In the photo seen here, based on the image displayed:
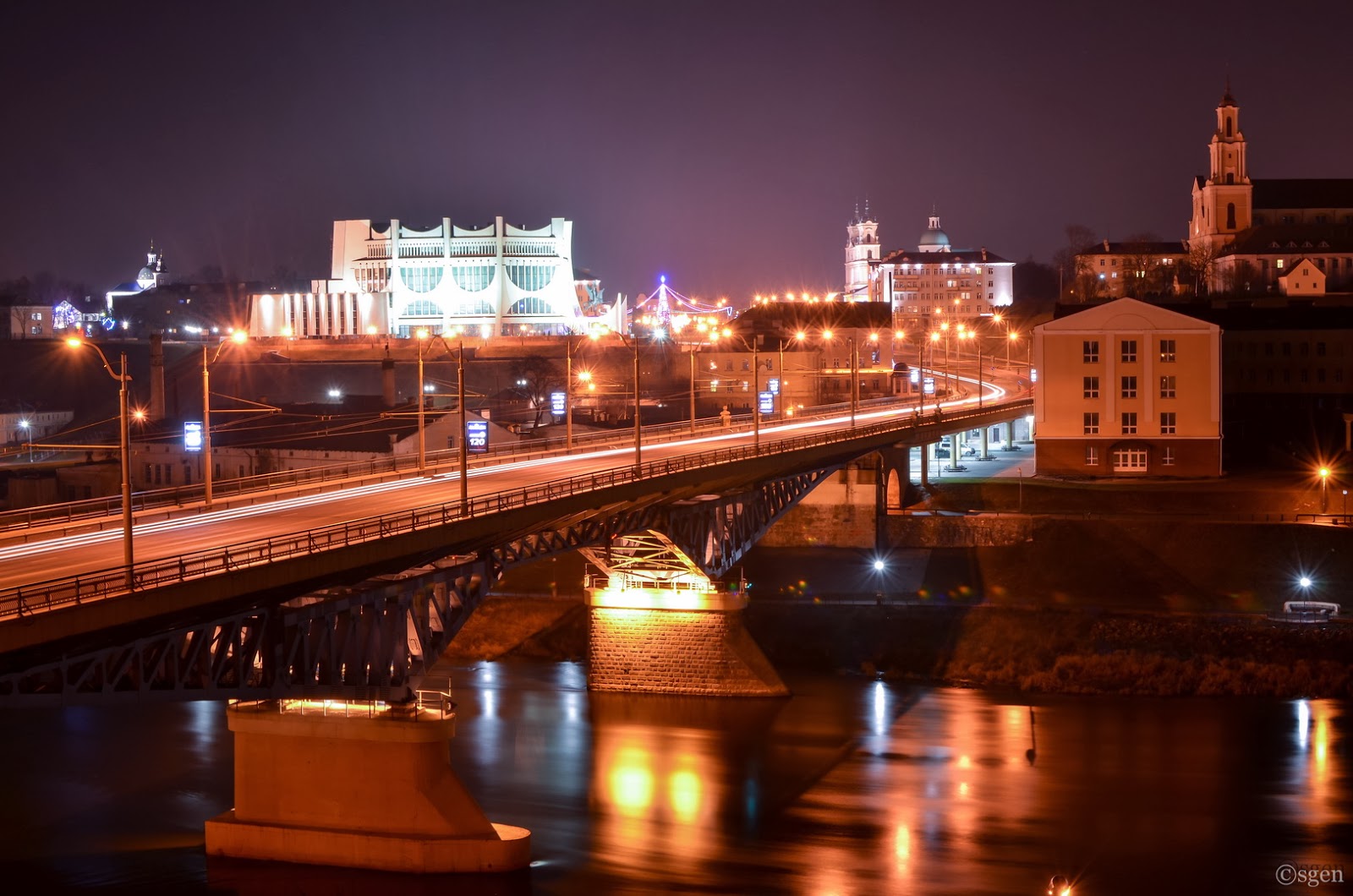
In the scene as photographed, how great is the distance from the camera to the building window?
198ft

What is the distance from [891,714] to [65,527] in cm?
2035

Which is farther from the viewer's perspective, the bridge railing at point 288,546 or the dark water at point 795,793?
the dark water at point 795,793

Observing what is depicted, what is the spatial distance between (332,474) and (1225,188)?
3724 inches

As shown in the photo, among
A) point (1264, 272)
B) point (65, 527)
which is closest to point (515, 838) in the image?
point (65, 527)

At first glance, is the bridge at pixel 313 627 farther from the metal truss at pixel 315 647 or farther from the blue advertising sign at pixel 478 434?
the blue advertising sign at pixel 478 434

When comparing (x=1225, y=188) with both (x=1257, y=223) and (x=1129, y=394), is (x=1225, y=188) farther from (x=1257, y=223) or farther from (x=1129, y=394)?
(x=1129, y=394)

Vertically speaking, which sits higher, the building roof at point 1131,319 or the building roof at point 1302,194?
the building roof at point 1302,194

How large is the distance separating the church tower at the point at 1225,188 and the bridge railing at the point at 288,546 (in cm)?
9447

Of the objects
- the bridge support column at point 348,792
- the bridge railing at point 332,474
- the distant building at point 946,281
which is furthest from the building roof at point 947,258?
the bridge support column at point 348,792

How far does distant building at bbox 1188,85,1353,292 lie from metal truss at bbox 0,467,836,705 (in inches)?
3524

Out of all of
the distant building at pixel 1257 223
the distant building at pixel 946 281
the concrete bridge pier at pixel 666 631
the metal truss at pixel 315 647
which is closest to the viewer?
the metal truss at pixel 315 647

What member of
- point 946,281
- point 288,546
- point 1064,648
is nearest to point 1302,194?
point 946,281

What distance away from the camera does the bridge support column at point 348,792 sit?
2602 cm

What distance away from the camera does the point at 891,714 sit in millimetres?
40188
